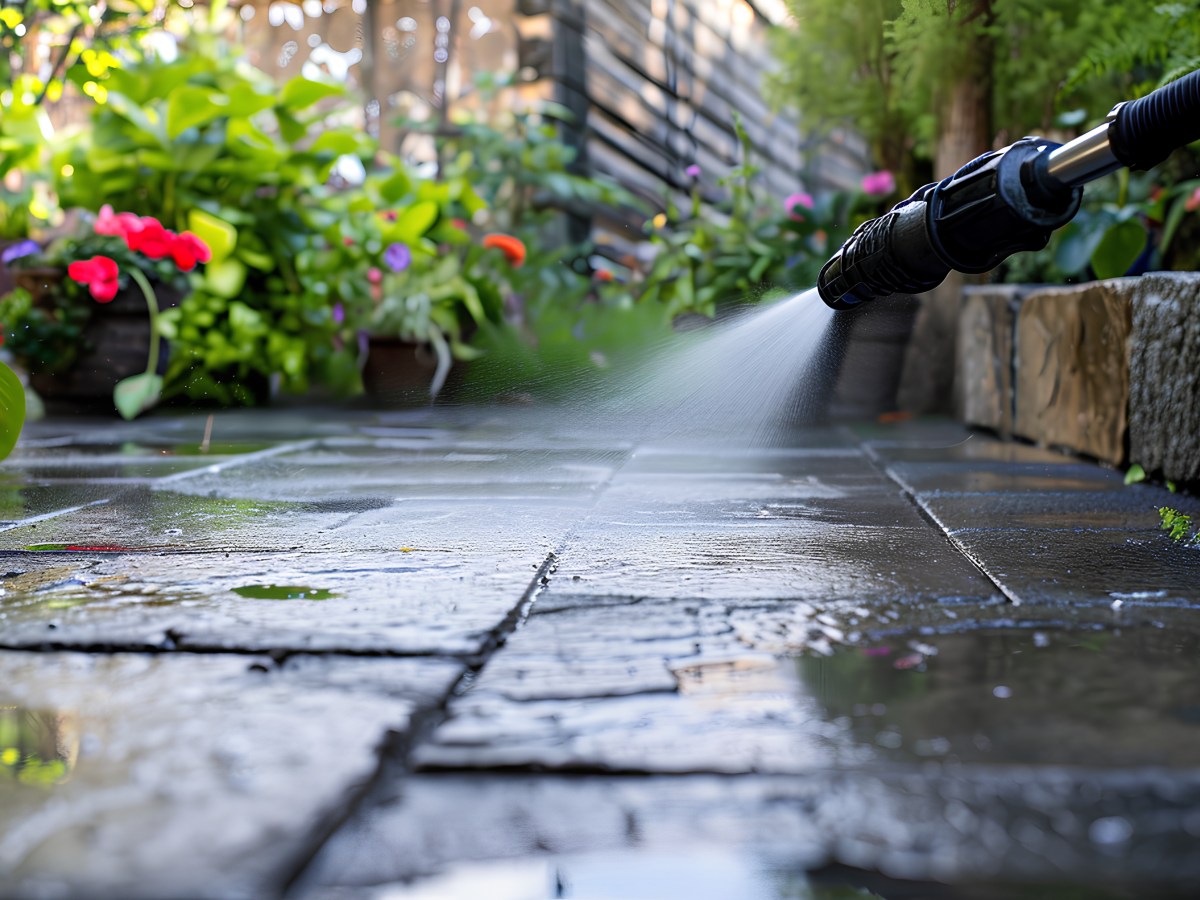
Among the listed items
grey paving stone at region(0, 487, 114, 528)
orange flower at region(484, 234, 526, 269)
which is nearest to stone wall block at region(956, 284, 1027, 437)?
orange flower at region(484, 234, 526, 269)

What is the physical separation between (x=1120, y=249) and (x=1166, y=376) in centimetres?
105

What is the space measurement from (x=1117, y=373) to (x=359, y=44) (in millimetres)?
4719

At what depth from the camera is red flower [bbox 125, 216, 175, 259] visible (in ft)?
12.6

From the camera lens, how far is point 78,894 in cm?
60

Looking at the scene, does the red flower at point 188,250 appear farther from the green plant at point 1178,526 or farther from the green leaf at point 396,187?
the green plant at point 1178,526

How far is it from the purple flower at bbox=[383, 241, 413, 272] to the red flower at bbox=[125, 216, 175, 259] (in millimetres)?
864

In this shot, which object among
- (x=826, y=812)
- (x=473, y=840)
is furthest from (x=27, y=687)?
(x=826, y=812)

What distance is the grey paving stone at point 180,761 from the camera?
0.62 meters

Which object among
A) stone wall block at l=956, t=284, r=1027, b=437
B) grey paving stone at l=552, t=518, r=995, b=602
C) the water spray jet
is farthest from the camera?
stone wall block at l=956, t=284, r=1027, b=437

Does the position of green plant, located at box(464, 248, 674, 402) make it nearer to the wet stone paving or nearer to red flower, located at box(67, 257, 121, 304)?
red flower, located at box(67, 257, 121, 304)

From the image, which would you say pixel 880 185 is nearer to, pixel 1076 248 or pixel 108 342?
pixel 1076 248

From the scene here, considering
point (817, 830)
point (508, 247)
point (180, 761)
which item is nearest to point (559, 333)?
point (508, 247)

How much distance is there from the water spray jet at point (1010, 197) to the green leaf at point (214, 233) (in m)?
2.83

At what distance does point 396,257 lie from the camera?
4.49 meters
